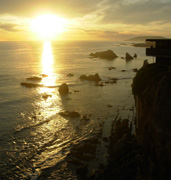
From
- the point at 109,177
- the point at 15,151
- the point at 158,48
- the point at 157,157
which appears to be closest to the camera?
the point at 157,157

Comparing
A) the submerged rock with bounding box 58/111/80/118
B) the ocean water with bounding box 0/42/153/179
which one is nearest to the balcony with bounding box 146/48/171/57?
the ocean water with bounding box 0/42/153/179

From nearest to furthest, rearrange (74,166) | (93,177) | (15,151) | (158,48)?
(93,177), (74,166), (158,48), (15,151)

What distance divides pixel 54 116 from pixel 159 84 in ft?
72.5

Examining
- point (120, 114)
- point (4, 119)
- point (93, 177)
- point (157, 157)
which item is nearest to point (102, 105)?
point (120, 114)

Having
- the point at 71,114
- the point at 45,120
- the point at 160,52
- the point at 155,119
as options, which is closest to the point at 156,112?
the point at 155,119

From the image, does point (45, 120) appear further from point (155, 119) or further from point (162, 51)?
point (162, 51)

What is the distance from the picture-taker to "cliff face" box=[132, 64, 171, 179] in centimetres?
1501

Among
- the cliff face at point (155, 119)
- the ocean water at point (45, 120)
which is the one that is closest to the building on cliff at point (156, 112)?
the cliff face at point (155, 119)

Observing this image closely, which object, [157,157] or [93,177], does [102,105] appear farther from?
[157,157]

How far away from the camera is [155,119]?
17016 mm

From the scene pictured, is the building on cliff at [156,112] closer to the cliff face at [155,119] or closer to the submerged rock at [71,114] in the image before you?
the cliff face at [155,119]

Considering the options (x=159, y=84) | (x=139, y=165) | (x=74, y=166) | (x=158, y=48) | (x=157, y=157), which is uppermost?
(x=158, y=48)

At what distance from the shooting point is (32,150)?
80.6ft

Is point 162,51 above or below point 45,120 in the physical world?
above
